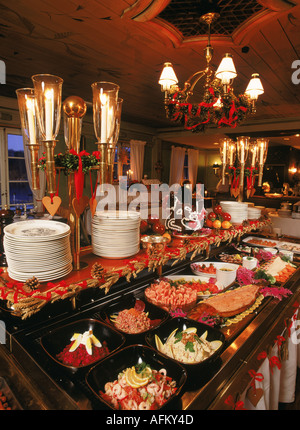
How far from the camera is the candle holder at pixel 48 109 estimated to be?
39.5 inches

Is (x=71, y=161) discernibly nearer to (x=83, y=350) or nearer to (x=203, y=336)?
(x=83, y=350)

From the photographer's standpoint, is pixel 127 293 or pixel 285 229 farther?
pixel 285 229

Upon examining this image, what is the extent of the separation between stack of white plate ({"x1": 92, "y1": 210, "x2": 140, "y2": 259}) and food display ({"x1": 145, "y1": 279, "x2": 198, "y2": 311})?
1.14 ft

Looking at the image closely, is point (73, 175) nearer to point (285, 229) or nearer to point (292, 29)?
point (292, 29)

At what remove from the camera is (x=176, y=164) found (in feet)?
39.2

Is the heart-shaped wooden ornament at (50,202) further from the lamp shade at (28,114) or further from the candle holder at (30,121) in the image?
the lamp shade at (28,114)

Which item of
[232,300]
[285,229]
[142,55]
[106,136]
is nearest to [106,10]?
[142,55]

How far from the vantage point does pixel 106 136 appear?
114cm

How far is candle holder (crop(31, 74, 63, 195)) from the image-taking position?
1004 millimetres

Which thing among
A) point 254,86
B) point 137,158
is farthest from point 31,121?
point 137,158

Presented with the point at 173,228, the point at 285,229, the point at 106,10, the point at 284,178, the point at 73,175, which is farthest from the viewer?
the point at 284,178
